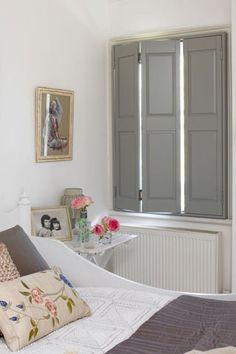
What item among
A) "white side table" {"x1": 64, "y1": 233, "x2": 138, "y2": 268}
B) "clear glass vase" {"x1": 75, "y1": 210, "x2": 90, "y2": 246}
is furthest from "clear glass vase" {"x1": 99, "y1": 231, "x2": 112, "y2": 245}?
"clear glass vase" {"x1": 75, "y1": 210, "x2": 90, "y2": 246}

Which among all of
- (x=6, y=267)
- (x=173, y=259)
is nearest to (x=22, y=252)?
(x=6, y=267)

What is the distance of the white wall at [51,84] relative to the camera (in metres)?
3.36

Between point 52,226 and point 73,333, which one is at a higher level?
point 52,226

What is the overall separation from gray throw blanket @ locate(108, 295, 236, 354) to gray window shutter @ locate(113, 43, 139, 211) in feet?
6.68

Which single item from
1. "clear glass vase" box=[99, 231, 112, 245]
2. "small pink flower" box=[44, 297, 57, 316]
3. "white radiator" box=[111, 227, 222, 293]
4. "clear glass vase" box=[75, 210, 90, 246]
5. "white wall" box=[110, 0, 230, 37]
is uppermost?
"white wall" box=[110, 0, 230, 37]

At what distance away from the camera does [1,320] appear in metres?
1.99

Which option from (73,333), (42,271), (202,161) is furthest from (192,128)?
(73,333)

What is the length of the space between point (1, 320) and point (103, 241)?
68.0 inches

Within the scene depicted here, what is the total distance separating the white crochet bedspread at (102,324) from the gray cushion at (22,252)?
0.91 ft

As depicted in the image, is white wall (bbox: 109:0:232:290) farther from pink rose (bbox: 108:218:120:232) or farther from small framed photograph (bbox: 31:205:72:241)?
small framed photograph (bbox: 31:205:72:241)

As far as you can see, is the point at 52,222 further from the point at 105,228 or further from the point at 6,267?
the point at 6,267

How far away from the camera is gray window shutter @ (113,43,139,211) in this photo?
432cm

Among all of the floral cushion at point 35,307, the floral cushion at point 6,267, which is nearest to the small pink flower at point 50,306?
the floral cushion at point 35,307

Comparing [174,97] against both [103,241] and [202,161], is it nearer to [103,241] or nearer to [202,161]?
[202,161]
